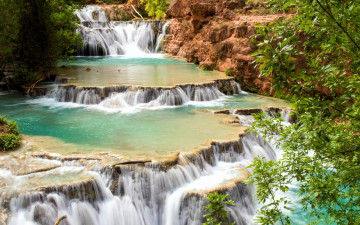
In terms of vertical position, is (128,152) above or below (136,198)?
above

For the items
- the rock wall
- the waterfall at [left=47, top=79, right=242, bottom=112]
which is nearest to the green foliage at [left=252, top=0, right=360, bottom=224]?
the waterfall at [left=47, top=79, right=242, bottom=112]

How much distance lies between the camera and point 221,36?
19781 mm

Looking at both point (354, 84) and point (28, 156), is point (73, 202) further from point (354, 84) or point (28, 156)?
point (354, 84)

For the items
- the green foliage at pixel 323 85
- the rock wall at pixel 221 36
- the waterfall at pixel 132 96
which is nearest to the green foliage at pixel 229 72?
the rock wall at pixel 221 36

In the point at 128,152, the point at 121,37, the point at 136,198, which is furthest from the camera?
the point at 121,37

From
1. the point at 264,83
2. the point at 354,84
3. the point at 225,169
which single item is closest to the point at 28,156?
the point at 225,169

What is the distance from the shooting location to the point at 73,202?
7.38 meters

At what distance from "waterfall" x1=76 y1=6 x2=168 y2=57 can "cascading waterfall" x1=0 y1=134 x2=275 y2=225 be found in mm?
20860

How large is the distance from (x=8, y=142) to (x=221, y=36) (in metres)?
13.4

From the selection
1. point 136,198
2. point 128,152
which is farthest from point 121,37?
point 136,198

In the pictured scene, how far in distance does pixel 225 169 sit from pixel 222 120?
124 inches

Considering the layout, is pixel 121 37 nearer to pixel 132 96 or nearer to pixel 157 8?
pixel 157 8

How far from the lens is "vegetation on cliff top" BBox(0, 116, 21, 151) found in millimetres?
9188

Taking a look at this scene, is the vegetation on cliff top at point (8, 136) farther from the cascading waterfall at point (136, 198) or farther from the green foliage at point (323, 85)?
the green foliage at point (323, 85)
